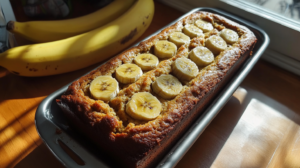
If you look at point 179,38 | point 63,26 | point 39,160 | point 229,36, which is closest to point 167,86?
point 179,38

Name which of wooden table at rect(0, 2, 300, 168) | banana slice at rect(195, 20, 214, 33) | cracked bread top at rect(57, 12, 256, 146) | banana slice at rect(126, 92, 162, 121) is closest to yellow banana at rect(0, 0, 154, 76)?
wooden table at rect(0, 2, 300, 168)

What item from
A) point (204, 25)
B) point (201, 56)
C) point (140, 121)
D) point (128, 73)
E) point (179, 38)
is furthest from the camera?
point (204, 25)

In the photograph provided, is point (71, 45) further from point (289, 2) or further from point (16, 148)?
point (289, 2)

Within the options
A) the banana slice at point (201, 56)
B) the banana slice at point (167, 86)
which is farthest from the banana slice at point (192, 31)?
the banana slice at point (167, 86)

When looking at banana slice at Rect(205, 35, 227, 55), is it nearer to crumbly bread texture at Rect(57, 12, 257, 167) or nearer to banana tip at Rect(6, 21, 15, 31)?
crumbly bread texture at Rect(57, 12, 257, 167)

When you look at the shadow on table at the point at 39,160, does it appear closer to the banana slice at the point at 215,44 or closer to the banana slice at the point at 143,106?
the banana slice at the point at 143,106

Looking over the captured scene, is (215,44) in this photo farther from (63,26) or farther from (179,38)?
(63,26)
